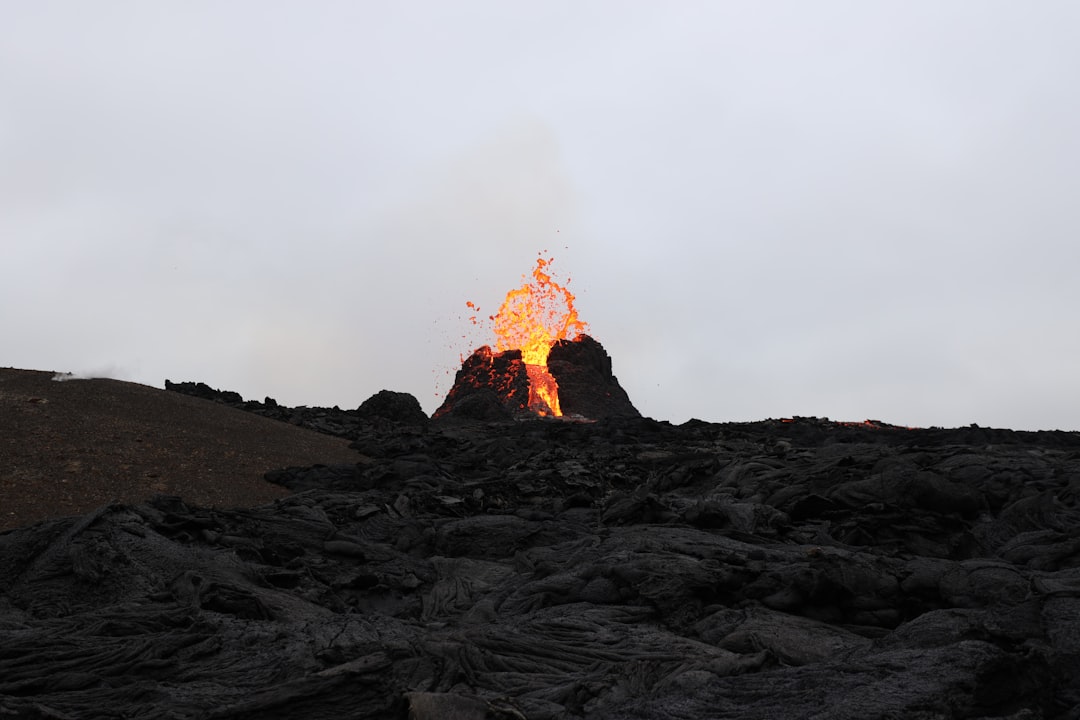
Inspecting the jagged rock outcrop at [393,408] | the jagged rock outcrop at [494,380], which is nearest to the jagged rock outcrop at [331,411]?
the jagged rock outcrop at [393,408]

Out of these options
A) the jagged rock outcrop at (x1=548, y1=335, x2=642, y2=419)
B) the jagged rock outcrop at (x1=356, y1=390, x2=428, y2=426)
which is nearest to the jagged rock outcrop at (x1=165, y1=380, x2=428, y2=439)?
the jagged rock outcrop at (x1=356, y1=390, x2=428, y2=426)

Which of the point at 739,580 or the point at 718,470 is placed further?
the point at 718,470

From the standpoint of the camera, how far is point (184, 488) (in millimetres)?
15680

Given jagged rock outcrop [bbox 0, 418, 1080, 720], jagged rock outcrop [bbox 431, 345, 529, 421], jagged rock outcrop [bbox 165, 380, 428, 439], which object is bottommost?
jagged rock outcrop [bbox 0, 418, 1080, 720]

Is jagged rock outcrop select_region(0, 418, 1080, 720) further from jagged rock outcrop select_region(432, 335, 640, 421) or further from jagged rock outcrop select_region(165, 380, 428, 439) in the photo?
jagged rock outcrop select_region(432, 335, 640, 421)

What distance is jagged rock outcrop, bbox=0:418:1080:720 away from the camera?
5.52 metres

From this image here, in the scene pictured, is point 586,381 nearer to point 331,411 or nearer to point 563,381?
point 563,381

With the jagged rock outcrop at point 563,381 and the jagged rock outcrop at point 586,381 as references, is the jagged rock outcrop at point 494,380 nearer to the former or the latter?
the jagged rock outcrop at point 563,381

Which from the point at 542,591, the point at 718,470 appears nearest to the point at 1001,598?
the point at 542,591

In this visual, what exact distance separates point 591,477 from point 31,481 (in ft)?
31.2

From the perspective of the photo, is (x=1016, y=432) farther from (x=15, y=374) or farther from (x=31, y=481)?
(x=15, y=374)

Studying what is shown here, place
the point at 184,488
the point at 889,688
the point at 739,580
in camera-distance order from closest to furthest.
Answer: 1. the point at 889,688
2. the point at 739,580
3. the point at 184,488

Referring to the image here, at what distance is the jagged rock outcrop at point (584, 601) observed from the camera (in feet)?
18.1

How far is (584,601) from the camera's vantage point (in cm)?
800
